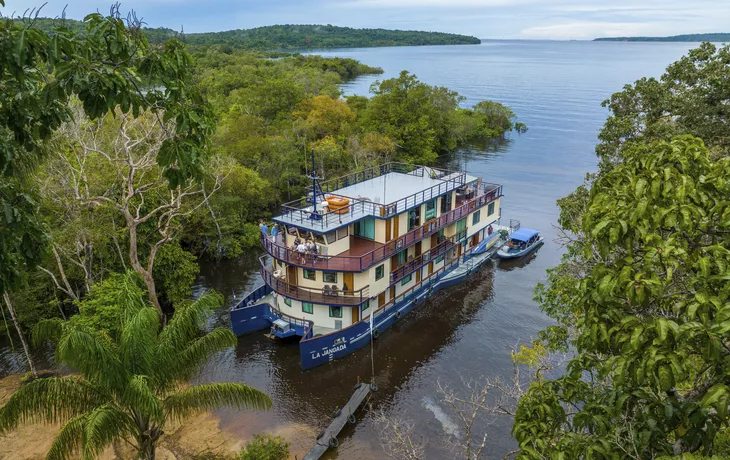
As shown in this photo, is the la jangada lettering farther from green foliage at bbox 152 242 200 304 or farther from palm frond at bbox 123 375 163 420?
palm frond at bbox 123 375 163 420

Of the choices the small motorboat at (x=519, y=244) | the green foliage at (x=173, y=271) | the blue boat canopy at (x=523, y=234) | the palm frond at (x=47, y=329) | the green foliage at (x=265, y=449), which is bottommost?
the green foliage at (x=265, y=449)

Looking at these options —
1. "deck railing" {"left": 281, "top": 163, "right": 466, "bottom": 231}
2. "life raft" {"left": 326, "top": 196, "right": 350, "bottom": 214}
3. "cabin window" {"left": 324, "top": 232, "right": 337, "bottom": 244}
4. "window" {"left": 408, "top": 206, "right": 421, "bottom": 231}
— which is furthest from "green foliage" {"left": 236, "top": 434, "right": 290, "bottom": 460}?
"window" {"left": 408, "top": 206, "right": 421, "bottom": 231}

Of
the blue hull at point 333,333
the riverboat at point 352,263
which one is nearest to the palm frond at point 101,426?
the blue hull at point 333,333

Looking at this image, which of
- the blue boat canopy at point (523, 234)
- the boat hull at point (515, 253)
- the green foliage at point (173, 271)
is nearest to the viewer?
the green foliage at point (173, 271)

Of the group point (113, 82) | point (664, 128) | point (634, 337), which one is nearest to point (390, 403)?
point (664, 128)

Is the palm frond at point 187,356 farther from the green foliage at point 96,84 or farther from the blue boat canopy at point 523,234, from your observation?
the blue boat canopy at point 523,234

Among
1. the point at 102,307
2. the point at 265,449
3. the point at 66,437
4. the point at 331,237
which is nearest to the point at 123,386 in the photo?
the point at 66,437
